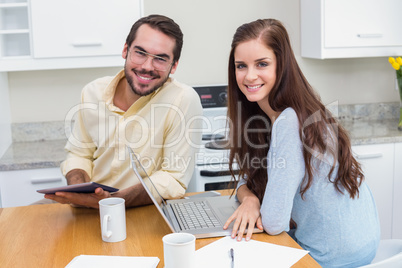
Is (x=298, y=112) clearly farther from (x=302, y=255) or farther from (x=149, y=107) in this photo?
(x=149, y=107)

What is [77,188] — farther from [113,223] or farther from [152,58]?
[152,58]

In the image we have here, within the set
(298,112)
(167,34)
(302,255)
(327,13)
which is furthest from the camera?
(327,13)

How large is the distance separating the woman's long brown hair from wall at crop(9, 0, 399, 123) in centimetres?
141

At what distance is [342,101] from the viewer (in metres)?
3.35

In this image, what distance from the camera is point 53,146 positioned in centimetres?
290

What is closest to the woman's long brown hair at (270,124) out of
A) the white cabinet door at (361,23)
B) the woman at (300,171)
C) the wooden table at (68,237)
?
the woman at (300,171)

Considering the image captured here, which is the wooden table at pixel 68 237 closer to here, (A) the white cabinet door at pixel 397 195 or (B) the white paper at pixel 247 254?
(B) the white paper at pixel 247 254

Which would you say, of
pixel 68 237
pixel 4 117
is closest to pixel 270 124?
pixel 68 237

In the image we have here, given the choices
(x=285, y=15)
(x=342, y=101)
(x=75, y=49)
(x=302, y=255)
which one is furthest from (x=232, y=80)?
(x=342, y=101)

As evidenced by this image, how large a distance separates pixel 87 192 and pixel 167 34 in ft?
2.48

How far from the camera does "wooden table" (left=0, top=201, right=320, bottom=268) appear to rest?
131 cm

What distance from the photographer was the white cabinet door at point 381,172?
2820mm

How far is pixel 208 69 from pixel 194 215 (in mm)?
1769

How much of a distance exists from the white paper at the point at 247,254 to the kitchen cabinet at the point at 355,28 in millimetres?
1878
